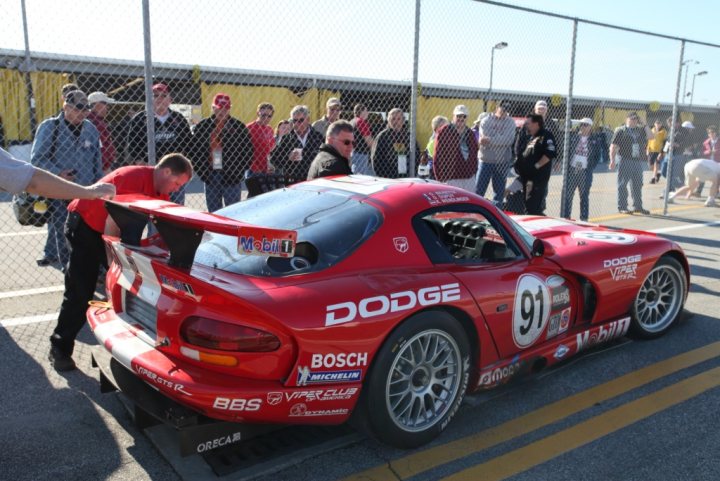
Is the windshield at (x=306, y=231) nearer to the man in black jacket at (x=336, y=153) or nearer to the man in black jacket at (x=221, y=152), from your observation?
the man in black jacket at (x=336, y=153)

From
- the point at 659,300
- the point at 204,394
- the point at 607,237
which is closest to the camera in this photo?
the point at 204,394

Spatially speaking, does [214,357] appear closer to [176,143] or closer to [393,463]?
[393,463]

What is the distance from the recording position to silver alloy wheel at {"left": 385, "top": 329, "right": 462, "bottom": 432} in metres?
2.91

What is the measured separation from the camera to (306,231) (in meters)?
3.04

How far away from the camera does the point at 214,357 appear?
250 cm

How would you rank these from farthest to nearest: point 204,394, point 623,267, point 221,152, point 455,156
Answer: point 455,156, point 221,152, point 623,267, point 204,394

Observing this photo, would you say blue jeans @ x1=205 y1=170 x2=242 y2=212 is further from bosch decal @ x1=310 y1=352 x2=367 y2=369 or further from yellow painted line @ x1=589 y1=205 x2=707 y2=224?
yellow painted line @ x1=589 y1=205 x2=707 y2=224

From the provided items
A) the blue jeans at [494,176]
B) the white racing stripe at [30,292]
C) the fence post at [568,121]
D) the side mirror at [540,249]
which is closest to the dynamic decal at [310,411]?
the side mirror at [540,249]

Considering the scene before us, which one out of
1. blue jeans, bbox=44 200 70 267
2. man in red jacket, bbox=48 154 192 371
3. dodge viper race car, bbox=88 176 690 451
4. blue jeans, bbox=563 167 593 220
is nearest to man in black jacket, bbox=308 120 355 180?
dodge viper race car, bbox=88 176 690 451

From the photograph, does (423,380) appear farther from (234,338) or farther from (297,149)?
(297,149)

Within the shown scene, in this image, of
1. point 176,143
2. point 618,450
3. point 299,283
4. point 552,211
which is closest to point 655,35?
point 552,211

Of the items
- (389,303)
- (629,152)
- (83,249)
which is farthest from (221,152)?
(629,152)

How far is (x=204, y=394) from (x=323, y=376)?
0.50 metres

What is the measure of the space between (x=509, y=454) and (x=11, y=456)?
2.34 meters
